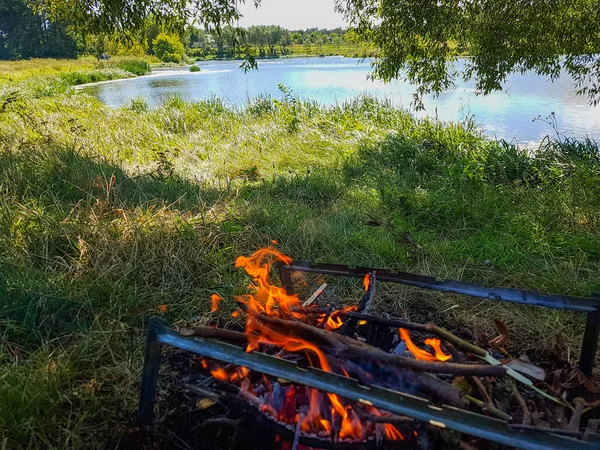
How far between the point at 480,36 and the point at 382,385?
6089 mm

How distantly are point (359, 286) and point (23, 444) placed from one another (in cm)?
207

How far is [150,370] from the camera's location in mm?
1523

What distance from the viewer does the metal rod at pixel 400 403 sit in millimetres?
1028

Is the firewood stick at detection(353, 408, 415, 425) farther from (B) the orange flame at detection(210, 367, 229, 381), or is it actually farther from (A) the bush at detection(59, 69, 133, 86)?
(A) the bush at detection(59, 69, 133, 86)

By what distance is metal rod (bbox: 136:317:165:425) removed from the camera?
4.68ft

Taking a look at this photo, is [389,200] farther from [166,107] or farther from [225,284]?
[166,107]

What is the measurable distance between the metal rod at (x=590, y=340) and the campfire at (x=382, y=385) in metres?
0.12


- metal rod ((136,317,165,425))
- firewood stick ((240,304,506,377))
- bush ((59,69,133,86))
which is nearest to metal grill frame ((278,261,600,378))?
firewood stick ((240,304,506,377))

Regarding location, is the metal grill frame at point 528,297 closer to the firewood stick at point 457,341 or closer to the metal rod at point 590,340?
the metal rod at point 590,340

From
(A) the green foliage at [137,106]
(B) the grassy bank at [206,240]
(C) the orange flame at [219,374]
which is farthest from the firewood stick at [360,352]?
(A) the green foliage at [137,106]

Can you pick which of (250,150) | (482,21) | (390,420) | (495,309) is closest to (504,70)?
(482,21)

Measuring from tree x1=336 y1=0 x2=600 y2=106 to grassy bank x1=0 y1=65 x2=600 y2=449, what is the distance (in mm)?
→ 1291

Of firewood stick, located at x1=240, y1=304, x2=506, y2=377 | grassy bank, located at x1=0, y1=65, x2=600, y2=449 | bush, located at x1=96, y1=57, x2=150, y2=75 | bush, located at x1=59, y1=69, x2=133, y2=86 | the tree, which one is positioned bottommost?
grassy bank, located at x1=0, y1=65, x2=600, y2=449

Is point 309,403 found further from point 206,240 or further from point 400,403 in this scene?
point 206,240
